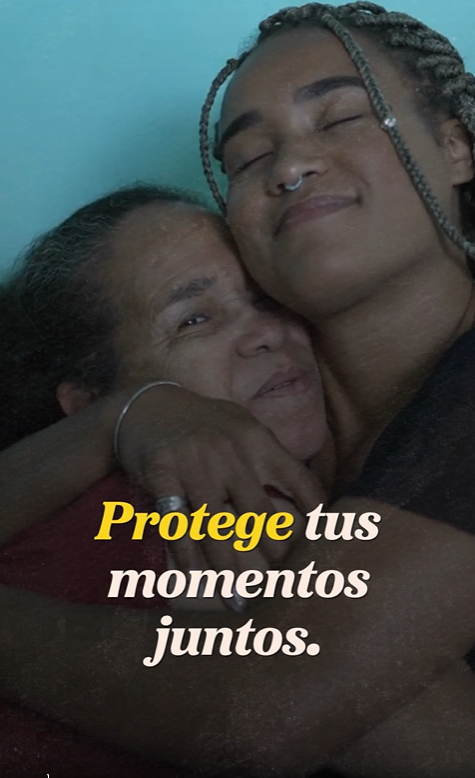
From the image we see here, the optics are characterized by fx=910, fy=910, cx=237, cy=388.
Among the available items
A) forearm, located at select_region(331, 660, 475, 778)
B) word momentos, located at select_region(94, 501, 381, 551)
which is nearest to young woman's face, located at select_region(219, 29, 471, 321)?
word momentos, located at select_region(94, 501, 381, 551)

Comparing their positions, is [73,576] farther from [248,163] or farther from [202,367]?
[248,163]

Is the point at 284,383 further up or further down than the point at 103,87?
further down

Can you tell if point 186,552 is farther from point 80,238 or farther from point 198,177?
point 198,177

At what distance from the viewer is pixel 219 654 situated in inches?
22.6

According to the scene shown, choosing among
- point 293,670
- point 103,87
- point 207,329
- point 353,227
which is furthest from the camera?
point 103,87

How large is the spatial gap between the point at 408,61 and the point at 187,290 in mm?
300

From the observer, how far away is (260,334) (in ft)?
2.86

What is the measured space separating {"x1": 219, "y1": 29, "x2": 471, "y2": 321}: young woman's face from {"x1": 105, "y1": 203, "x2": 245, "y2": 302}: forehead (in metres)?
0.04

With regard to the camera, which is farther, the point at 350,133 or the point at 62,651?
the point at 350,133

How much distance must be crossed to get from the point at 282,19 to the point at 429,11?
10.1 inches

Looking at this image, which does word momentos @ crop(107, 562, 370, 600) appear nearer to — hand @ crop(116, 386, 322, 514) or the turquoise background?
hand @ crop(116, 386, 322, 514)

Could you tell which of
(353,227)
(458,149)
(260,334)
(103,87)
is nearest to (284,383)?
(260,334)

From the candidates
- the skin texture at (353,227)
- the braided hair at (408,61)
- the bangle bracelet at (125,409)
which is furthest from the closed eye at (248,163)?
the bangle bracelet at (125,409)

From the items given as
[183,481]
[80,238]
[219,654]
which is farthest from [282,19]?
[219,654]
